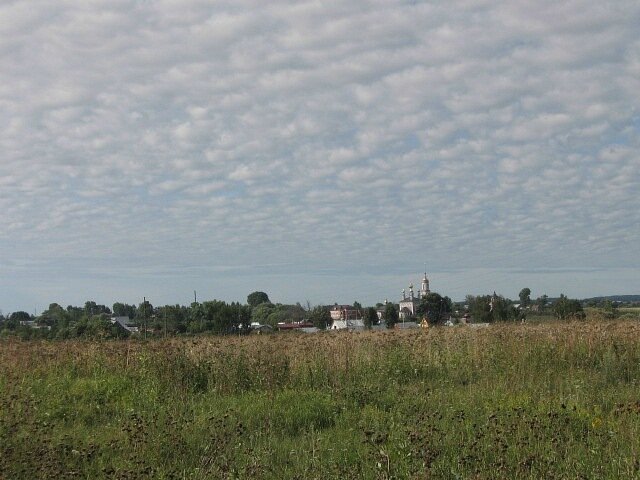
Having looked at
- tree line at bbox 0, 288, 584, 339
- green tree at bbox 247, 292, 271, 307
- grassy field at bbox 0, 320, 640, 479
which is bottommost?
grassy field at bbox 0, 320, 640, 479

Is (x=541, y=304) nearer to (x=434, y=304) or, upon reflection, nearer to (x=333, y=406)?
(x=434, y=304)

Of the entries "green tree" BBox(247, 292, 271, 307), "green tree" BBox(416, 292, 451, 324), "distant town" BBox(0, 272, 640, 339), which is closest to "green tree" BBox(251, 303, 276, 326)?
"distant town" BBox(0, 272, 640, 339)

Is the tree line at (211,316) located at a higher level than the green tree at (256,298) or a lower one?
lower

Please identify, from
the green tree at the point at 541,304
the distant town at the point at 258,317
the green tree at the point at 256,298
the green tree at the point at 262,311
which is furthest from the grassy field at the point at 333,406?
the green tree at the point at 256,298

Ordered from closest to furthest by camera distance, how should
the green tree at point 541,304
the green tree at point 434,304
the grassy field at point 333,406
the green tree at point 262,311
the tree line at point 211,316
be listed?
the grassy field at point 333,406 < the tree line at point 211,316 < the green tree at point 541,304 < the green tree at point 434,304 < the green tree at point 262,311

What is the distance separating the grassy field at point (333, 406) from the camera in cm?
662

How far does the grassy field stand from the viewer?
6.62m

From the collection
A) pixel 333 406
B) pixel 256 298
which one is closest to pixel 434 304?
pixel 256 298

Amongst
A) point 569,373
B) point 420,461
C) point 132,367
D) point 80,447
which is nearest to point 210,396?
point 132,367

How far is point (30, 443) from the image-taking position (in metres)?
7.26

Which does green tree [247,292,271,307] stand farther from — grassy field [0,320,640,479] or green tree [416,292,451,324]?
grassy field [0,320,640,479]

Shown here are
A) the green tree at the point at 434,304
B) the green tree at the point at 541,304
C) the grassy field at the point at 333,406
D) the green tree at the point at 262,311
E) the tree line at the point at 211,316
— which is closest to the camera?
the grassy field at the point at 333,406

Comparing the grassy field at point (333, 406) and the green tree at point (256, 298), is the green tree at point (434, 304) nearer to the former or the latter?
the green tree at point (256, 298)

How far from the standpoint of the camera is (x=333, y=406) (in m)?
9.27
